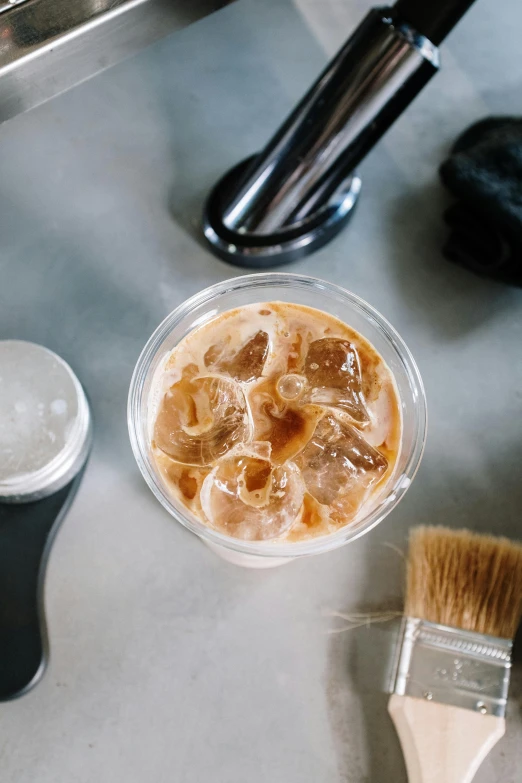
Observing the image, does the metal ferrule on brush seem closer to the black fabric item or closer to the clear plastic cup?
the clear plastic cup

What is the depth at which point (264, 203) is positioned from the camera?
849 millimetres

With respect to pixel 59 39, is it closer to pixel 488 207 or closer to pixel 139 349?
pixel 139 349

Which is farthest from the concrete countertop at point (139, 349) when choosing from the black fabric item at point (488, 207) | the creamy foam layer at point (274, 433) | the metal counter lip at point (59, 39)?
the metal counter lip at point (59, 39)

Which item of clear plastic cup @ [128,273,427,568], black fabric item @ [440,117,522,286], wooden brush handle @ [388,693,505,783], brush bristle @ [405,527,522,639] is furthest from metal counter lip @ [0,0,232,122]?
wooden brush handle @ [388,693,505,783]

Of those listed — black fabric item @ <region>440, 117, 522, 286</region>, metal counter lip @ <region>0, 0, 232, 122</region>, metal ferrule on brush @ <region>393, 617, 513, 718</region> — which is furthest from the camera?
black fabric item @ <region>440, 117, 522, 286</region>

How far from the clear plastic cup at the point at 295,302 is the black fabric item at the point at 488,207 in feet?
0.72

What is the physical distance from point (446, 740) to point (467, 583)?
17 centimetres

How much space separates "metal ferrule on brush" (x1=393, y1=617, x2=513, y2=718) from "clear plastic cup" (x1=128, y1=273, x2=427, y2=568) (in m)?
0.17

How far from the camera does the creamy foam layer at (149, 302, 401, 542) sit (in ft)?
2.19

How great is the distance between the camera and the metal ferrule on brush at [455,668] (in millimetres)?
742

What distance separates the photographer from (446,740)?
73 cm

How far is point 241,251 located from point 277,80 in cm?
30

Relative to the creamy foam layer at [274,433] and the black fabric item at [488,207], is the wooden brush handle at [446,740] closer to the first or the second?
the creamy foam layer at [274,433]

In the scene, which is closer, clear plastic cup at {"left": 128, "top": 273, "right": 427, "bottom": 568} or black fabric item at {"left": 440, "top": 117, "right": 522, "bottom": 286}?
clear plastic cup at {"left": 128, "top": 273, "right": 427, "bottom": 568}
